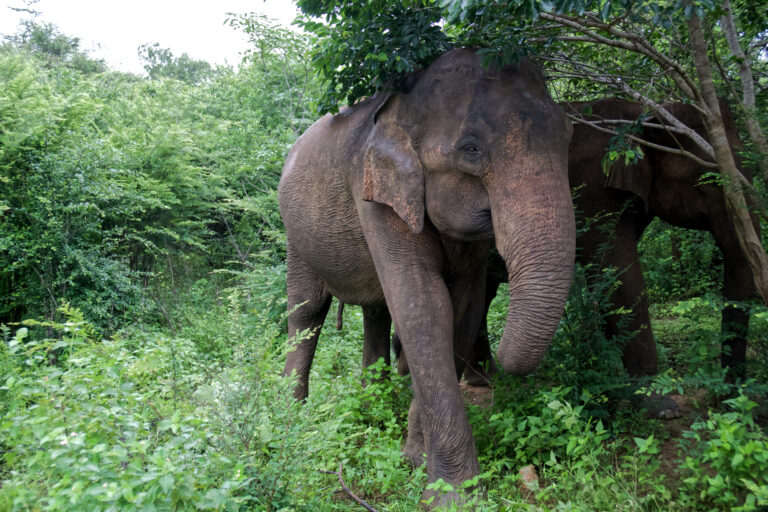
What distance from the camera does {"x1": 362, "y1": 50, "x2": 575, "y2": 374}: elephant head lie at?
10.7 feet

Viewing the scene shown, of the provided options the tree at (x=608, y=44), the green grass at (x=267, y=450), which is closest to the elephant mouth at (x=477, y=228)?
the tree at (x=608, y=44)

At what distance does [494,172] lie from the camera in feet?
11.3

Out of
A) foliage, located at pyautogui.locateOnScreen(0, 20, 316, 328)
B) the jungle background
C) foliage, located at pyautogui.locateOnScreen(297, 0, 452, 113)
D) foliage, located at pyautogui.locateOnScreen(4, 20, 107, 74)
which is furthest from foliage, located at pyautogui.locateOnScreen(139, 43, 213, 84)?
foliage, located at pyautogui.locateOnScreen(297, 0, 452, 113)

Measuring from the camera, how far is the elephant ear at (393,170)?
375 centimetres

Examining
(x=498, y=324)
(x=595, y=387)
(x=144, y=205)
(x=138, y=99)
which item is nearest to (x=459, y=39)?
(x=595, y=387)

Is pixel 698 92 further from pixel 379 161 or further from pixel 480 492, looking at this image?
pixel 480 492

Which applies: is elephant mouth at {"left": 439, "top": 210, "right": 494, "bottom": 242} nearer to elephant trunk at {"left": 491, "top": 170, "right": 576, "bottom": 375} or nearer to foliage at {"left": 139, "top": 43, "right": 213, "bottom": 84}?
elephant trunk at {"left": 491, "top": 170, "right": 576, "bottom": 375}

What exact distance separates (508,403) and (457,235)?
1.56 metres

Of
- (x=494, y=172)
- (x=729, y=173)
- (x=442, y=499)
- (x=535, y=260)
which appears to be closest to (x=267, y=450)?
(x=442, y=499)

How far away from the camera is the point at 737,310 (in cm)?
462

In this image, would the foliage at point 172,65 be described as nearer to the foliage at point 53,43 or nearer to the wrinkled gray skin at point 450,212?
the foliage at point 53,43

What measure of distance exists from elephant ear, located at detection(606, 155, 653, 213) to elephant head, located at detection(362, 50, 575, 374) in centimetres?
158

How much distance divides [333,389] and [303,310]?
800 millimetres

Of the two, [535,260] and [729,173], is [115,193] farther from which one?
[729,173]
